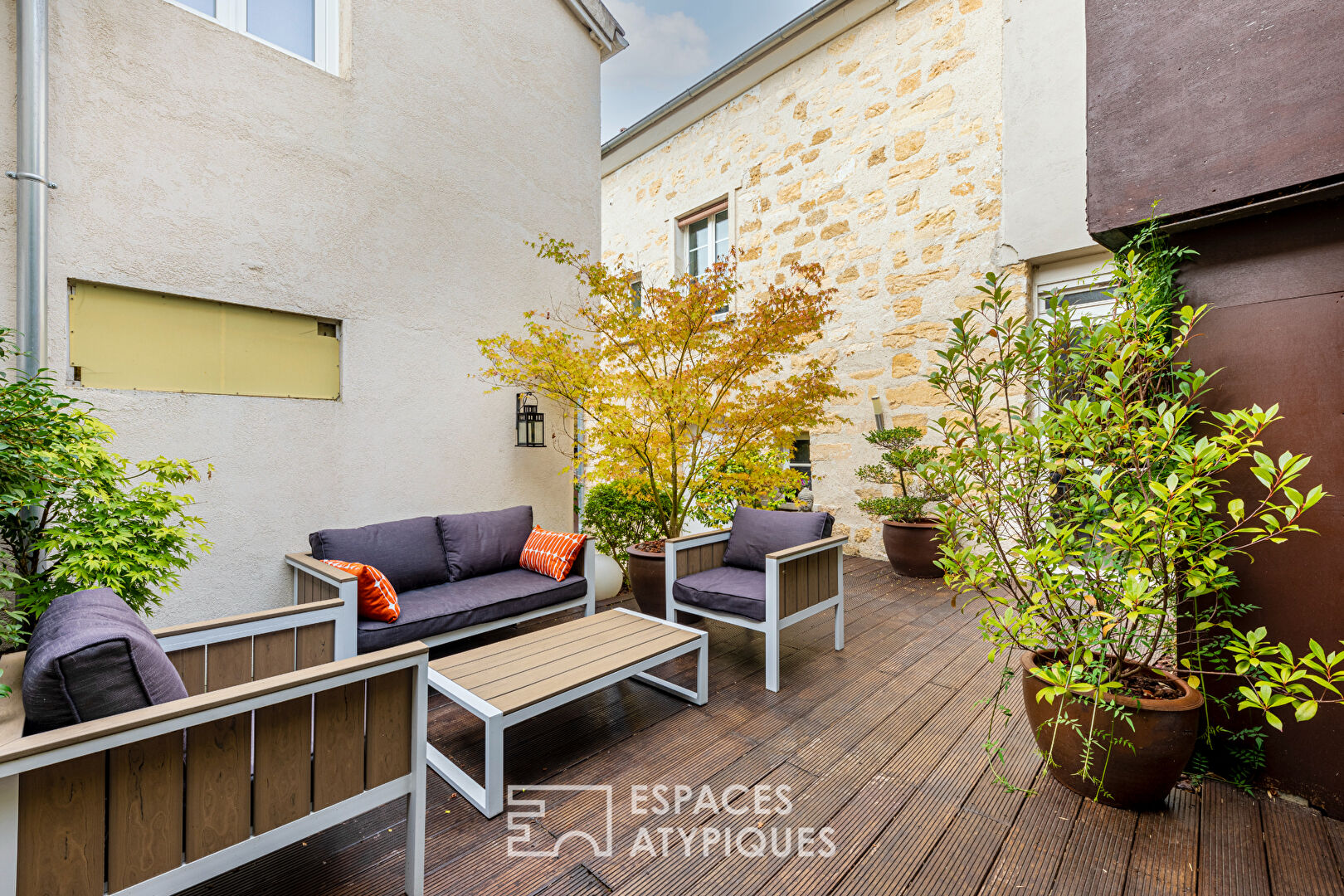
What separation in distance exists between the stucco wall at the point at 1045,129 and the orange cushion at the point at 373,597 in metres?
5.01

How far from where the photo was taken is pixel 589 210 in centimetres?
471

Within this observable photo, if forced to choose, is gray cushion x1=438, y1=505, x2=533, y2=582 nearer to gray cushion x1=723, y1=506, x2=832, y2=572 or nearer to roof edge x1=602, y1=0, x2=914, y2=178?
gray cushion x1=723, y1=506, x2=832, y2=572

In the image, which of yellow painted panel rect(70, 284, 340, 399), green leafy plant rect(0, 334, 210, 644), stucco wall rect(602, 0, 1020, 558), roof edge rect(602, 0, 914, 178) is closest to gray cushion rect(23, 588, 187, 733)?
green leafy plant rect(0, 334, 210, 644)

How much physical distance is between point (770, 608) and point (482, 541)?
5.91 ft

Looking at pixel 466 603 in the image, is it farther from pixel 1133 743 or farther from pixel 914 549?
pixel 914 549

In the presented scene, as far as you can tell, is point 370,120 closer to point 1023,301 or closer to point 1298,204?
point 1298,204

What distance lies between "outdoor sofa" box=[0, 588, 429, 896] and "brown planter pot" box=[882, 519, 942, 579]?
13.8ft

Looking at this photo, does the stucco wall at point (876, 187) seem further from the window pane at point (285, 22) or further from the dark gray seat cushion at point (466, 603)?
the window pane at point (285, 22)

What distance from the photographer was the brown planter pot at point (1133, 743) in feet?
→ 5.69

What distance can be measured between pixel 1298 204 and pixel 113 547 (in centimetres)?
384

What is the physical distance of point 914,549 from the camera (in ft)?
15.8

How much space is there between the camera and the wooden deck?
61.9 inches

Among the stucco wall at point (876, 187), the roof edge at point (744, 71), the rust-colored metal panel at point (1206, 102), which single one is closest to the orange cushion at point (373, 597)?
the rust-colored metal panel at point (1206, 102)

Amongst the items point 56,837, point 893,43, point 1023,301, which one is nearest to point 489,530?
point 56,837
